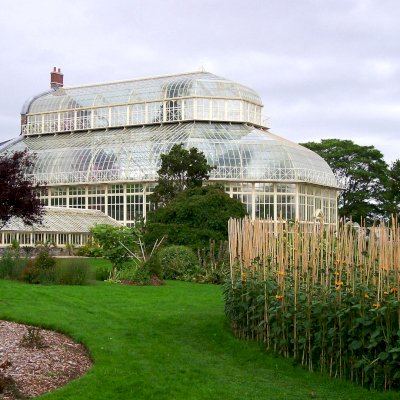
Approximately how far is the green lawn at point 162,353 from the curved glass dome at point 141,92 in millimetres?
36593

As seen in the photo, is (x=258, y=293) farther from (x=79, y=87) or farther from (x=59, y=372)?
(x=79, y=87)

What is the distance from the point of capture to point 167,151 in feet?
155

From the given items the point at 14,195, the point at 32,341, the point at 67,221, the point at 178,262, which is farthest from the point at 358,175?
the point at 32,341

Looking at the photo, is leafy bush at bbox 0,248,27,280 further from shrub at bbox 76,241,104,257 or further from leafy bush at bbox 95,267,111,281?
shrub at bbox 76,241,104,257

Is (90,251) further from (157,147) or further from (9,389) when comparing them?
(9,389)

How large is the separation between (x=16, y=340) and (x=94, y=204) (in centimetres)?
3957

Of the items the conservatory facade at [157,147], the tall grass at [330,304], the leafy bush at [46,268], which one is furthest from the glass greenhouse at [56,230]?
the tall grass at [330,304]

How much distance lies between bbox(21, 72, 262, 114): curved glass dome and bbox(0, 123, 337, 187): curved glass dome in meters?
2.47

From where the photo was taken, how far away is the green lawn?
29.0 ft

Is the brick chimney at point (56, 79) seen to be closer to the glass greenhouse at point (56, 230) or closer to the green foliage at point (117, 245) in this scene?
the glass greenhouse at point (56, 230)

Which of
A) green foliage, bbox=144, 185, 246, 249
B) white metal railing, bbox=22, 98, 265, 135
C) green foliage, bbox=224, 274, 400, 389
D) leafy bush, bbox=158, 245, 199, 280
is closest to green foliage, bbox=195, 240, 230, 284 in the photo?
leafy bush, bbox=158, 245, 199, 280

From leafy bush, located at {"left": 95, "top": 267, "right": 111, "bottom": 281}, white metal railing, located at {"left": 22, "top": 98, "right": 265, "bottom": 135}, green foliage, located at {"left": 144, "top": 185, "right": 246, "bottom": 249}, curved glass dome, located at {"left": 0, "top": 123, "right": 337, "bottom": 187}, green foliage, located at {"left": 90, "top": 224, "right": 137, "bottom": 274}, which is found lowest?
leafy bush, located at {"left": 95, "top": 267, "right": 111, "bottom": 281}

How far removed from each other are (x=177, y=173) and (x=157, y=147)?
43.8ft

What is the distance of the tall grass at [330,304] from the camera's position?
9.12 meters
